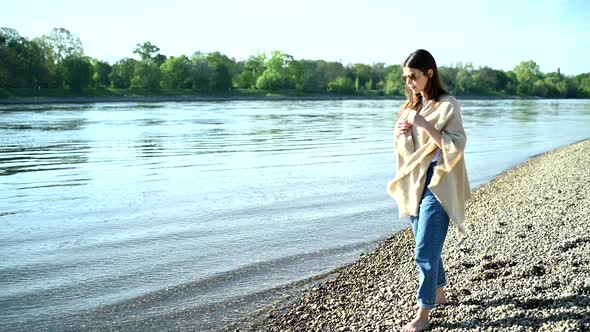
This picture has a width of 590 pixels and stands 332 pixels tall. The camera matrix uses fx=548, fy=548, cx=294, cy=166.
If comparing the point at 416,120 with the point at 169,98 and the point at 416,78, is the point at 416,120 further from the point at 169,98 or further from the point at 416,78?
the point at 169,98

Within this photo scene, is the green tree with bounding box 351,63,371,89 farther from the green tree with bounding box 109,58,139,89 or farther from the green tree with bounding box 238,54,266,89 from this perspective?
the green tree with bounding box 109,58,139,89

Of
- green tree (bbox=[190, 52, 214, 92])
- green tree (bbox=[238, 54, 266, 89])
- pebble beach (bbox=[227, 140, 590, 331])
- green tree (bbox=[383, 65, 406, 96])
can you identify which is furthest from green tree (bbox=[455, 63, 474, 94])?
pebble beach (bbox=[227, 140, 590, 331])

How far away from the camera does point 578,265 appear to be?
21.5 ft

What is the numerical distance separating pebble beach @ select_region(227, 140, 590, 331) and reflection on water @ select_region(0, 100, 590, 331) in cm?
87

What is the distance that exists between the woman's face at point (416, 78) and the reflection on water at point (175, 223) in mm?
3994

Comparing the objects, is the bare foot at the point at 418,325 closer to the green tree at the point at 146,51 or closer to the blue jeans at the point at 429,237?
the blue jeans at the point at 429,237

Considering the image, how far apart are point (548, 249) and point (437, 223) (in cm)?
354

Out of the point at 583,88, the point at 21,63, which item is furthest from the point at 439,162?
the point at 583,88

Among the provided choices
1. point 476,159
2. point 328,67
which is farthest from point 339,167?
point 328,67

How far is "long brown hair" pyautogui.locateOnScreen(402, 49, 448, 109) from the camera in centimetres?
491

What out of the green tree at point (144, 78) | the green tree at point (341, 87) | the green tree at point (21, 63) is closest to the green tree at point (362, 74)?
the green tree at point (341, 87)

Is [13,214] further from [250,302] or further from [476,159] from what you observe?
[476,159]

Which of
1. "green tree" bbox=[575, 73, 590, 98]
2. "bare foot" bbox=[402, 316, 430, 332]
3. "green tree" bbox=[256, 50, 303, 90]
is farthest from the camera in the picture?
"green tree" bbox=[575, 73, 590, 98]

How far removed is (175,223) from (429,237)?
8.72 metres
